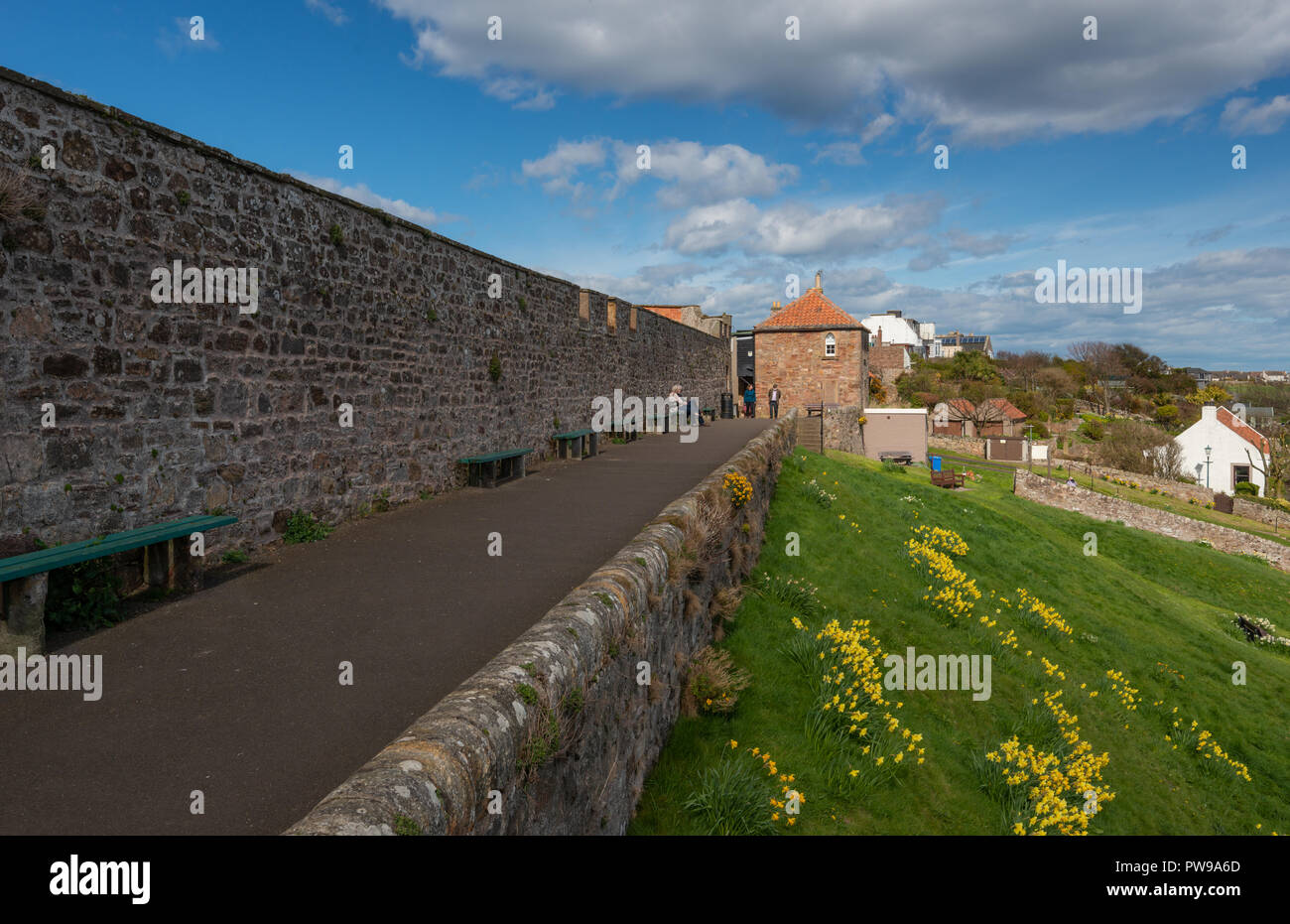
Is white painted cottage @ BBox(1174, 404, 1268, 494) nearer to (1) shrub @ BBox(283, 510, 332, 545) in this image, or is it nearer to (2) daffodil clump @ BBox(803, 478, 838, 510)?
(2) daffodil clump @ BBox(803, 478, 838, 510)

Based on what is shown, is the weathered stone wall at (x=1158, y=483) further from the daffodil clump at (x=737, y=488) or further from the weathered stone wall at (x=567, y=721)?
the weathered stone wall at (x=567, y=721)

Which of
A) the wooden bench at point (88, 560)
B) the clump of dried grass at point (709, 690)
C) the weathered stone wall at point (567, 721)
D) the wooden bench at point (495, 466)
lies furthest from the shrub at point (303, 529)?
the clump of dried grass at point (709, 690)

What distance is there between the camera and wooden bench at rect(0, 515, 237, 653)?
3.78m

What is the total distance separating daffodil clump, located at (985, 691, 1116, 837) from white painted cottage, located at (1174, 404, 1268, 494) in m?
55.8

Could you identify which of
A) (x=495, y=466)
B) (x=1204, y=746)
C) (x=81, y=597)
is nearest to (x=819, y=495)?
(x=495, y=466)

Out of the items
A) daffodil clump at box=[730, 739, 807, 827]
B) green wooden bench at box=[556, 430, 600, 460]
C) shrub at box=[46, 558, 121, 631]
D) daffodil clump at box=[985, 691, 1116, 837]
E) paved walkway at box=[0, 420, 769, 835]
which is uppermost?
green wooden bench at box=[556, 430, 600, 460]

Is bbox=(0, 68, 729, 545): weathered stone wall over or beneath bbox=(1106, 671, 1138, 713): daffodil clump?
over

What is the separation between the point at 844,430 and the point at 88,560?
97.5ft

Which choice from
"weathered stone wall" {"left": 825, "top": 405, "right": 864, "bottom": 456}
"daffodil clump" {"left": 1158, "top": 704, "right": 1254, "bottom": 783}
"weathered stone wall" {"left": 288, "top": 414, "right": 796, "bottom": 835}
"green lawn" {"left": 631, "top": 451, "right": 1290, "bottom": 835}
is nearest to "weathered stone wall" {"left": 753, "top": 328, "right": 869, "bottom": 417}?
"weathered stone wall" {"left": 825, "top": 405, "right": 864, "bottom": 456}

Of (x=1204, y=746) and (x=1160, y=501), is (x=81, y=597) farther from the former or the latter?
(x=1160, y=501)

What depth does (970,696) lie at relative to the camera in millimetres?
8180

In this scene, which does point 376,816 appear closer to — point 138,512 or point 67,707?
point 67,707

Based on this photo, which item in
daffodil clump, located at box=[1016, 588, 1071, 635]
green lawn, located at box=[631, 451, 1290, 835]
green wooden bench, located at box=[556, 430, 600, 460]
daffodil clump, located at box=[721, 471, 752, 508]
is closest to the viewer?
green lawn, located at box=[631, 451, 1290, 835]

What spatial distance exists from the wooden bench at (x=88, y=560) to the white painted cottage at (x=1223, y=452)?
6294 cm
